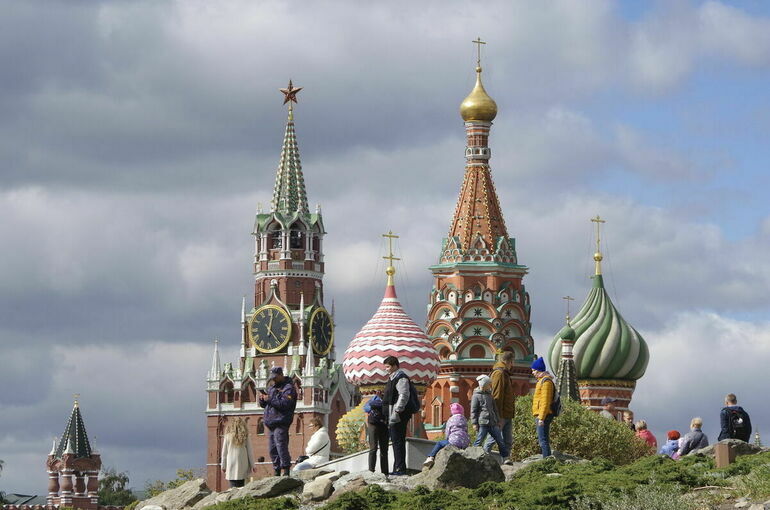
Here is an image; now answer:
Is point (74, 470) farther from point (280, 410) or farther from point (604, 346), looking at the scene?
point (280, 410)

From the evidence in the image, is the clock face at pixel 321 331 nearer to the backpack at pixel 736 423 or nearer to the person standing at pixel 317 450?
the person standing at pixel 317 450

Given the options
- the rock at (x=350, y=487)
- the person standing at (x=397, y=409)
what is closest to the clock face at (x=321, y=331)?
the person standing at (x=397, y=409)

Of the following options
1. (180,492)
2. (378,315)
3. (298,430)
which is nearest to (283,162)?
(298,430)

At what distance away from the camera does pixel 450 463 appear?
91.0ft

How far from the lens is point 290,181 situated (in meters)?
118

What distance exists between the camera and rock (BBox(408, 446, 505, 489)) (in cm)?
2770

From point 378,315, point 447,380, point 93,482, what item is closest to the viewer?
point 378,315

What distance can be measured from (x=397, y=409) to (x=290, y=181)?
9037 centimetres

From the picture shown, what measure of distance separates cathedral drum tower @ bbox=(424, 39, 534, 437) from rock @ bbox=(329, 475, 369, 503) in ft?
177

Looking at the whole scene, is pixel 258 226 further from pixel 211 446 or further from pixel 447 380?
pixel 447 380

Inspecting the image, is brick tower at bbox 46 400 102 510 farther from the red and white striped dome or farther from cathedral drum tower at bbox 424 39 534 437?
the red and white striped dome

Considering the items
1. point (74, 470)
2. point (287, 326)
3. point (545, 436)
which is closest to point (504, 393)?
point (545, 436)

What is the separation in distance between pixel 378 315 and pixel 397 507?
2846 cm

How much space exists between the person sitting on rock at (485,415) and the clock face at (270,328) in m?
84.6
